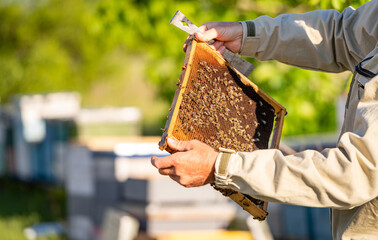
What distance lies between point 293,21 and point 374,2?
33cm

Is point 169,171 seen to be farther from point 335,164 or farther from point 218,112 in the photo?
point 335,164

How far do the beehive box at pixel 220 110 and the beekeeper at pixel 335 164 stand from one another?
97mm

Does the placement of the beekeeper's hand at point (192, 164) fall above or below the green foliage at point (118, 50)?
above

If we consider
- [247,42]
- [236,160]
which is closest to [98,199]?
[247,42]

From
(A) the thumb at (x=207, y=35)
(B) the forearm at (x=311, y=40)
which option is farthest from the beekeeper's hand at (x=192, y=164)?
(B) the forearm at (x=311, y=40)

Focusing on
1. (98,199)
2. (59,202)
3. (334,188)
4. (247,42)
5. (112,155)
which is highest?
(247,42)

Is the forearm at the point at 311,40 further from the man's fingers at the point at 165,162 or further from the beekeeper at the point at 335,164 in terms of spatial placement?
the man's fingers at the point at 165,162

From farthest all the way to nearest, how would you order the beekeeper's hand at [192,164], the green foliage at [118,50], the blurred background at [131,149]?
the green foliage at [118,50]
the blurred background at [131,149]
the beekeeper's hand at [192,164]

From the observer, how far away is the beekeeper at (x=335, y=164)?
1.58 metres

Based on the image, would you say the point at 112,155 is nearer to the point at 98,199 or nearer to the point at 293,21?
the point at 98,199

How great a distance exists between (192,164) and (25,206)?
8.31 metres

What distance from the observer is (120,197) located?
17.7 ft

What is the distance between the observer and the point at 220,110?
203 cm

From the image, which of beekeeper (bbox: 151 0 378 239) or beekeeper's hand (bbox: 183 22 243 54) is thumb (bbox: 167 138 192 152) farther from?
beekeeper's hand (bbox: 183 22 243 54)
